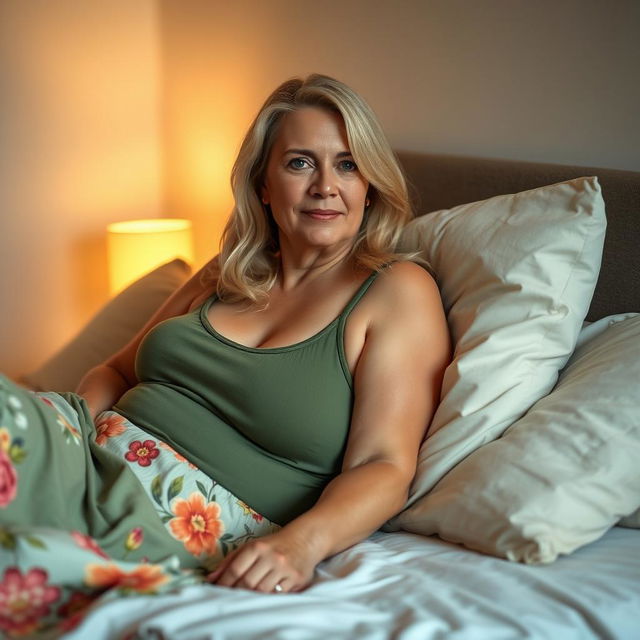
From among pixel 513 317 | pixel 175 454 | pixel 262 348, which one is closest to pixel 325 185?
pixel 262 348

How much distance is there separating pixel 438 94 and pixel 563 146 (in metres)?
0.41

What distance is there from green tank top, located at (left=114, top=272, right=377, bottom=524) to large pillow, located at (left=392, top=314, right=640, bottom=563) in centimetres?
22

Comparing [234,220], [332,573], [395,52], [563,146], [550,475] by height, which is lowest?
[332,573]

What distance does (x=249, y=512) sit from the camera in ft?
4.81

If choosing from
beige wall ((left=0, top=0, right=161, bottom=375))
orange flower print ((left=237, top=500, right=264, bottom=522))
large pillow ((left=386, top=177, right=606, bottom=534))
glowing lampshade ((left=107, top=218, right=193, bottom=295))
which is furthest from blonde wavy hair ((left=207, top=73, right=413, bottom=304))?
beige wall ((left=0, top=0, right=161, bottom=375))

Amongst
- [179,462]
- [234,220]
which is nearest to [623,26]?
[234,220]

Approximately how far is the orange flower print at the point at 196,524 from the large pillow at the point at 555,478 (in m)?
0.34

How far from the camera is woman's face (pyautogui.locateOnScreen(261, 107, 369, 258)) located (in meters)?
1.67

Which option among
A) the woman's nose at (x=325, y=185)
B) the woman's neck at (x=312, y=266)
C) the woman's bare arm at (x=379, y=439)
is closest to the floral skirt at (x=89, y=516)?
the woman's bare arm at (x=379, y=439)

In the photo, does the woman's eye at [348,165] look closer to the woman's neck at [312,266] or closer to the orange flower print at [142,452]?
the woman's neck at [312,266]

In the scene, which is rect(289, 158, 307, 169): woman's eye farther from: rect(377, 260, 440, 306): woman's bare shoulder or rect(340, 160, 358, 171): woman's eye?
rect(377, 260, 440, 306): woman's bare shoulder

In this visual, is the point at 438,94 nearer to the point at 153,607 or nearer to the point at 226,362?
the point at 226,362

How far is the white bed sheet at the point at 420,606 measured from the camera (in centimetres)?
103

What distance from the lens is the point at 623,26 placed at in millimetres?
1774
